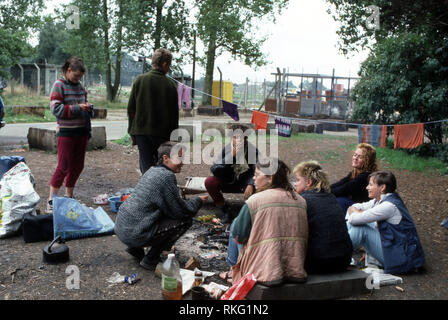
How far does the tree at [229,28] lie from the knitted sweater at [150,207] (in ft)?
65.7

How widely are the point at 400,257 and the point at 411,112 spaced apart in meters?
8.59

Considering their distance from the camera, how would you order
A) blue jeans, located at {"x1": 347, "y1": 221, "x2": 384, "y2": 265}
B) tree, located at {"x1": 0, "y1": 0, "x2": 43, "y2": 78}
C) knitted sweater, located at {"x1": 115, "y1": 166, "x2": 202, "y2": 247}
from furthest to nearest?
tree, located at {"x1": 0, "y1": 0, "x2": 43, "y2": 78}
blue jeans, located at {"x1": 347, "y1": 221, "x2": 384, "y2": 265}
knitted sweater, located at {"x1": 115, "y1": 166, "x2": 202, "y2": 247}

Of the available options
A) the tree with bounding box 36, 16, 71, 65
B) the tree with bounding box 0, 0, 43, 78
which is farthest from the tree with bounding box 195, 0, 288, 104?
the tree with bounding box 36, 16, 71, 65

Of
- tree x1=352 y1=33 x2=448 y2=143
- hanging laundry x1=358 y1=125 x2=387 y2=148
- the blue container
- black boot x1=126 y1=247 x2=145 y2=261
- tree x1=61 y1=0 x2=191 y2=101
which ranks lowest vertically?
black boot x1=126 y1=247 x2=145 y2=261

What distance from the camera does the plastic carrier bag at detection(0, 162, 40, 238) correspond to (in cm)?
449

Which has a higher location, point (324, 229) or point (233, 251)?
point (324, 229)

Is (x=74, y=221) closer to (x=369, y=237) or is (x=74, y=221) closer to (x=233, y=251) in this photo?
(x=233, y=251)

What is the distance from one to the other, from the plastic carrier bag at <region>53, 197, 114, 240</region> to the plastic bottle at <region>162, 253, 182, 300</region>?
61.5 inches

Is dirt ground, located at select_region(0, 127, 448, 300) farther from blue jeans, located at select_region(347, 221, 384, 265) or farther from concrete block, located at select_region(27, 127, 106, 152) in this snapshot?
concrete block, located at select_region(27, 127, 106, 152)

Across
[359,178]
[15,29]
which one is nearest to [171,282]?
[359,178]

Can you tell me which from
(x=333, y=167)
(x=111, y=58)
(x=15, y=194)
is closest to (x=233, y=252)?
(x=15, y=194)

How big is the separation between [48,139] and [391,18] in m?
7.65

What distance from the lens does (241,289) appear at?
3.27 metres

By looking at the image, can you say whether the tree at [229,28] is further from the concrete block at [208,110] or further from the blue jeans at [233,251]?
the blue jeans at [233,251]
